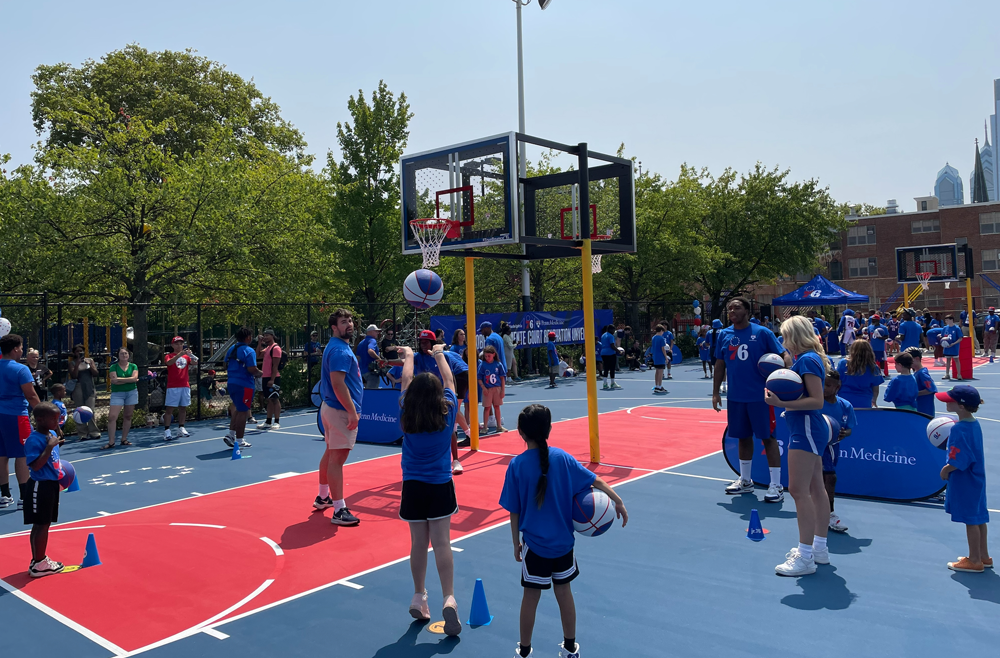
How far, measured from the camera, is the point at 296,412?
1833cm

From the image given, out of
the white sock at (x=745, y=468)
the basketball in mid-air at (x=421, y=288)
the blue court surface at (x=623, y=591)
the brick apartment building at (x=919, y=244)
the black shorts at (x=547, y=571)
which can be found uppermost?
the brick apartment building at (x=919, y=244)

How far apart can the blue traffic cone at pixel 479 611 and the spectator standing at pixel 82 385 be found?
12512mm

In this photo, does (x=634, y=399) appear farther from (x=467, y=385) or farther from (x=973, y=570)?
(x=973, y=570)

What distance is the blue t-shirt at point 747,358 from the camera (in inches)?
306

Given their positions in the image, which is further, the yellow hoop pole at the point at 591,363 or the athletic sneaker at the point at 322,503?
the yellow hoop pole at the point at 591,363

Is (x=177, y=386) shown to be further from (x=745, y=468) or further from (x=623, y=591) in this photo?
(x=623, y=591)

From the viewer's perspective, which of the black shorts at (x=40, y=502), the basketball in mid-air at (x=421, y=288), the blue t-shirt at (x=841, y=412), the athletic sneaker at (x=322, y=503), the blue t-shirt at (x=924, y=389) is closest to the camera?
the black shorts at (x=40, y=502)

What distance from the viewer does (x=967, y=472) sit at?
17.7 feet

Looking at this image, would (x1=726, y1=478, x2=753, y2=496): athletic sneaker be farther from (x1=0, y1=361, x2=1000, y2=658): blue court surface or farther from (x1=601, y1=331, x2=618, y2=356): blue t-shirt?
(x1=601, y1=331, x2=618, y2=356): blue t-shirt

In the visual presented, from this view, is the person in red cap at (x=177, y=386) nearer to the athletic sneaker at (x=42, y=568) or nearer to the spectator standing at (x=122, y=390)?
the spectator standing at (x=122, y=390)

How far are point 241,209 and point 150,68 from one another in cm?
2359

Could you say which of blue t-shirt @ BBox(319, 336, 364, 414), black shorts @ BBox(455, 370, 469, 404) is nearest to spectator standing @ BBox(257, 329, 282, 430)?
black shorts @ BBox(455, 370, 469, 404)

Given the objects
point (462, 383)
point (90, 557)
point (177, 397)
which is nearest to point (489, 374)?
point (462, 383)

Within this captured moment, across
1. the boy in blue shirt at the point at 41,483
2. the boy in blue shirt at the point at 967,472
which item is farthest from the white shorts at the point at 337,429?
the boy in blue shirt at the point at 967,472
